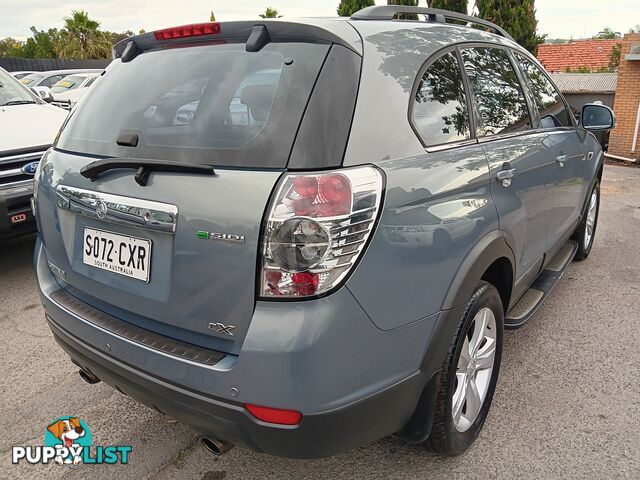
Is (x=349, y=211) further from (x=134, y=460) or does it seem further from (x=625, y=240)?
(x=625, y=240)

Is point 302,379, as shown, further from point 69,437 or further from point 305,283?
point 69,437

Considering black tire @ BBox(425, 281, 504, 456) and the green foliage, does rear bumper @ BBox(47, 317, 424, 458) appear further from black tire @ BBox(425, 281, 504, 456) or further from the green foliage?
the green foliage

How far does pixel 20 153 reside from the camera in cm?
432

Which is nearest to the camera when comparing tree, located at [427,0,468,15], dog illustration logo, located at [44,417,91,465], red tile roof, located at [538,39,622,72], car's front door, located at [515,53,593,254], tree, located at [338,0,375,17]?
dog illustration logo, located at [44,417,91,465]

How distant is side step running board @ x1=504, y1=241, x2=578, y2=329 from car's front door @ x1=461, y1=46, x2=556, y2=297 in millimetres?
139

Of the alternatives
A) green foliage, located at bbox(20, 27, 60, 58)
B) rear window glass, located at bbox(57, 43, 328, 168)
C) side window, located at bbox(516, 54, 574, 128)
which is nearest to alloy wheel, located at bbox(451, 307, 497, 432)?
rear window glass, located at bbox(57, 43, 328, 168)

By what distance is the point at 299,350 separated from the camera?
4.97 ft

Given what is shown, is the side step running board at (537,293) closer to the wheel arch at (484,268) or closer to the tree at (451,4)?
the wheel arch at (484,268)

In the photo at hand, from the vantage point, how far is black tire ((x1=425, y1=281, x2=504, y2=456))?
2014 mm

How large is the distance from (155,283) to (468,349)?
132cm

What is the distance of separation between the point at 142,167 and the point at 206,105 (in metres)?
0.32

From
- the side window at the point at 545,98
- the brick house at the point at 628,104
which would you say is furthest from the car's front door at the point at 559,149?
the brick house at the point at 628,104

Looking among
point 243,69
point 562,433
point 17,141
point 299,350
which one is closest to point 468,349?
point 562,433

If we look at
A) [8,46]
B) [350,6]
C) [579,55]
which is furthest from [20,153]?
[8,46]
